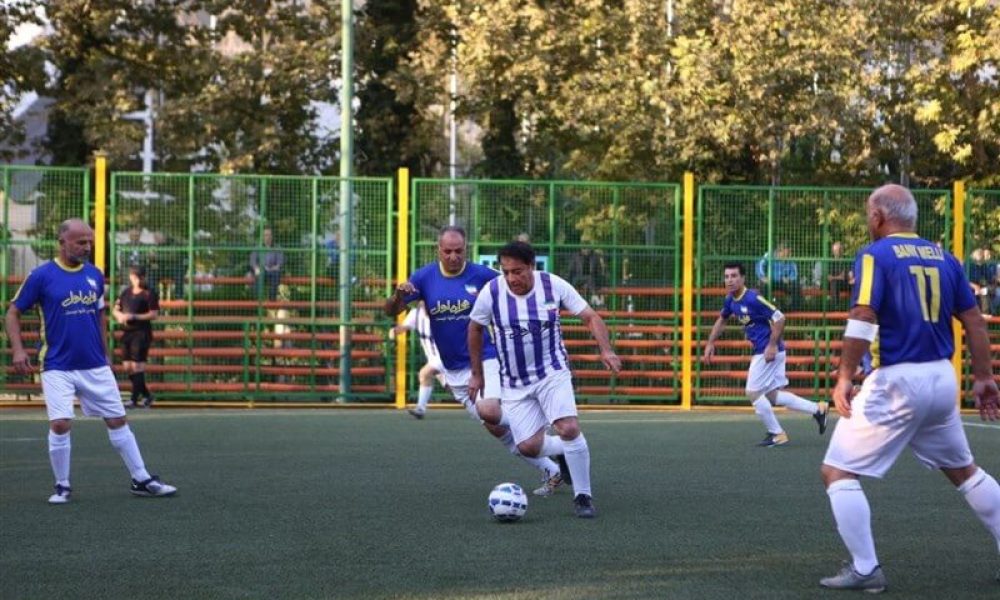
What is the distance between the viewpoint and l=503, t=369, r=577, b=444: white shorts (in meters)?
11.1

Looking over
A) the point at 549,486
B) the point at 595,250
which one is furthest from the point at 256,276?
the point at 549,486

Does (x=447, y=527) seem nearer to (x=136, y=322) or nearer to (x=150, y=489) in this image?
(x=150, y=489)

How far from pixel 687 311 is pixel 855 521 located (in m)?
16.6

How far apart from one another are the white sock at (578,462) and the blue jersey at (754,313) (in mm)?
7242

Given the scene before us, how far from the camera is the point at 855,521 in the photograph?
26.0 ft

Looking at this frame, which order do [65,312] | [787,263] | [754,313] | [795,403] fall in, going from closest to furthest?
[65,312] → [754,313] → [795,403] → [787,263]

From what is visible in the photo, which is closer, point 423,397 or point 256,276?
point 423,397

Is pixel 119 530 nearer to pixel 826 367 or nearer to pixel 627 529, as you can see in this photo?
pixel 627 529

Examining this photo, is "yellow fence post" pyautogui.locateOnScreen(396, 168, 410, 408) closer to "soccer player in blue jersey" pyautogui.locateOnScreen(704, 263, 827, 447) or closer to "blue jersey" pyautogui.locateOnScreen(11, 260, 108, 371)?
"soccer player in blue jersey" pyautogui.locateOnScreen(704, 263, 827, 447)

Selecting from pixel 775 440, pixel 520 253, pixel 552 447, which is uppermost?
pixel 520 253

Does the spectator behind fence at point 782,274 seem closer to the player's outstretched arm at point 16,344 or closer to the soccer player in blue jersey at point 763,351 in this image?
the soccer player in blue jersey at point 763,351

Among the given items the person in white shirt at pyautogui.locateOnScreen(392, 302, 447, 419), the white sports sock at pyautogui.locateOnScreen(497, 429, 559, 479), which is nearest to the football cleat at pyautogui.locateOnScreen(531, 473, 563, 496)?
the white sports sock at pyautogui.locateOnScreen(497, 429, 559, 479)

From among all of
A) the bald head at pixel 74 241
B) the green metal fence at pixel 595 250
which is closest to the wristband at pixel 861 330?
the bald head at pixel 74 241

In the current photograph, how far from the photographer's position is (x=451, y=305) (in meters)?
13.4
